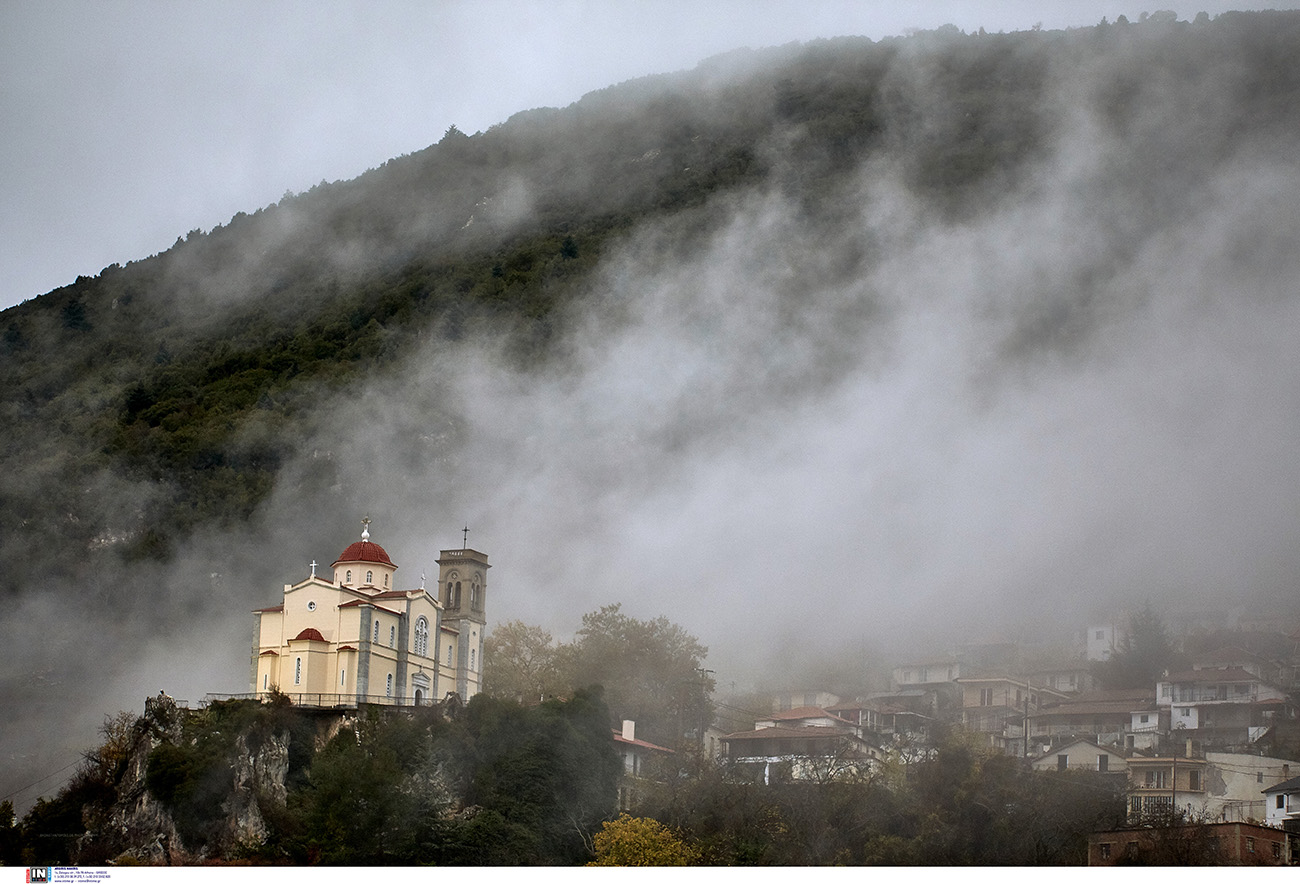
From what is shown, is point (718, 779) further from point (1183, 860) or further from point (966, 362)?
point (966, 362)

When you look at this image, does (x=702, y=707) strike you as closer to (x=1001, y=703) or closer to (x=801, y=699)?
(x=801, y=699)

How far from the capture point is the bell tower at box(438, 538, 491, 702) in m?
63.3

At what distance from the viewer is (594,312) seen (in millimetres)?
146375

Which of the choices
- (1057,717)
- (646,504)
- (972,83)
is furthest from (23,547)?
(972,83)

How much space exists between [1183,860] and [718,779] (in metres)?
20.2

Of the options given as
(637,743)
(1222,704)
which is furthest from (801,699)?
(1222,704)

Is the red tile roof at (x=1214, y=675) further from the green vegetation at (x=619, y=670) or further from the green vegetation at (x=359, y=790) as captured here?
Result: the green vegetation at (x=359, y=790)

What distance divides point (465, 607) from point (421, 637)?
4097mm

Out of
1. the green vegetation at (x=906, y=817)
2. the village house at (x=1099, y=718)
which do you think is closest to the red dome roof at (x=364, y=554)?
the green vegetation at (x=906, y=817)

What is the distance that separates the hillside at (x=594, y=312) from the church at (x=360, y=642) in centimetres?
2959

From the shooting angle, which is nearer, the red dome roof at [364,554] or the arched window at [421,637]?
the arched window at [421,637]

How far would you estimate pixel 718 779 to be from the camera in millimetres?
59844

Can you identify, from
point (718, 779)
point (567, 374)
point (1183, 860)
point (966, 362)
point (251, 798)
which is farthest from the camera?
point (966, 362)

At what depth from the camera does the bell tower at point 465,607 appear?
208 feet
